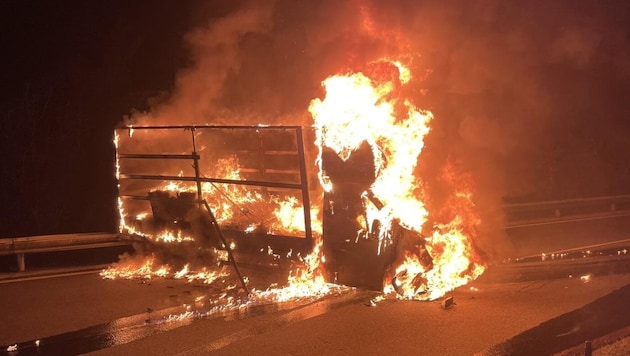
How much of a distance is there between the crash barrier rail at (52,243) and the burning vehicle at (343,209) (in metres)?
0.91

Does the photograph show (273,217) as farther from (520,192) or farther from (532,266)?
(520,192)

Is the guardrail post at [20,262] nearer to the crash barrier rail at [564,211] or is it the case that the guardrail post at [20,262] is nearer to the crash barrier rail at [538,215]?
the crash barrier rail at [538,215]

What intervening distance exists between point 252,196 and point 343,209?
7.95ft

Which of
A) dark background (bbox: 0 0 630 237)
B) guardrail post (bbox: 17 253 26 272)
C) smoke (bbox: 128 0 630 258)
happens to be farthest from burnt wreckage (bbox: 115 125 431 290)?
guardrail post (bbox: 17 253 26 272)

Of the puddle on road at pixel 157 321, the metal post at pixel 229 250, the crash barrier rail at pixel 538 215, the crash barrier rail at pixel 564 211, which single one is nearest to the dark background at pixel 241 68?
the crash barrier rail at pixel 564 211

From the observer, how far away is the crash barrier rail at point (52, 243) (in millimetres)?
10555

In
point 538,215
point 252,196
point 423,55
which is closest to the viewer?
point 252,196

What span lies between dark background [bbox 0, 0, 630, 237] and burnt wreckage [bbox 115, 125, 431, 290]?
140 centimetres

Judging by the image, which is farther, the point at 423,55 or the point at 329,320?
the point at 423,55

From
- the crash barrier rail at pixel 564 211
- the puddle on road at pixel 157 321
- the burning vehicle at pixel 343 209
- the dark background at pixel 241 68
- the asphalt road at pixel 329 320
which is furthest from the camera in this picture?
the crash barrier rail at pixel 564 211

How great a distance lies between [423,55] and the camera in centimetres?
1096

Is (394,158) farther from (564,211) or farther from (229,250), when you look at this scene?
(564,211)

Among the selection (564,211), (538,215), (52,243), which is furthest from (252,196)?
(564,211)

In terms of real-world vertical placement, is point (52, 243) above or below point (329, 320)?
above
